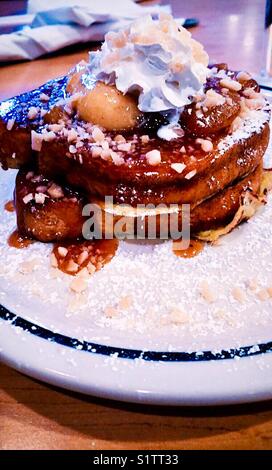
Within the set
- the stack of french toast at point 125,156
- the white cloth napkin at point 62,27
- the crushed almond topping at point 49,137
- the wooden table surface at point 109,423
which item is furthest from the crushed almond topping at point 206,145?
the white cloth napkin at point 62,27

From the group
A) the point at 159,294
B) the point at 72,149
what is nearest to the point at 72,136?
the point at 72,149

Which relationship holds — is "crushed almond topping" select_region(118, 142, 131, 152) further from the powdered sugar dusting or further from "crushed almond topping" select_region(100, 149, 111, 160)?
the powdered sugar dusting

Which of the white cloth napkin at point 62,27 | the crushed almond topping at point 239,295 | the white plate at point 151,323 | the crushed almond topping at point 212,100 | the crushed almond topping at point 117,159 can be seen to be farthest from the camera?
the white cloth napkin at point 62,27

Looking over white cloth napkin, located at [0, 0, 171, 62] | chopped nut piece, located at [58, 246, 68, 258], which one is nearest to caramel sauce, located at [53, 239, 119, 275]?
chopped nut piece, located at [58, 246, 68, 258]

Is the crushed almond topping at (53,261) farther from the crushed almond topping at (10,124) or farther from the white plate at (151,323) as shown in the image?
the crushed almond topping at (10,124)

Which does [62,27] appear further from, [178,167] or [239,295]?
[239,295]
